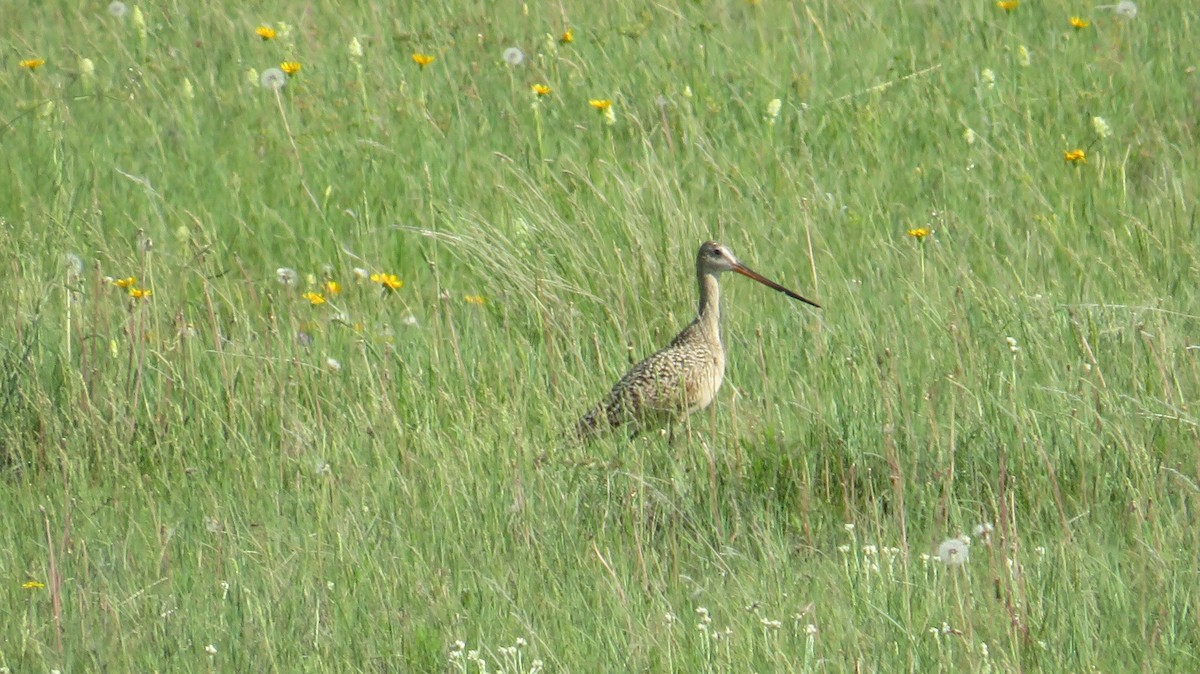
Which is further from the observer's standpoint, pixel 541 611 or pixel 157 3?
pixel 157 3

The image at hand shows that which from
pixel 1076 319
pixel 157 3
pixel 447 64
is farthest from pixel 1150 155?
pixel 157 3

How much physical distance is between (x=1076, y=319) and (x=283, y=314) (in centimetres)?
259

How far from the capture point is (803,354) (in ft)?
15.8

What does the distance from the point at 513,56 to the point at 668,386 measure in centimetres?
303

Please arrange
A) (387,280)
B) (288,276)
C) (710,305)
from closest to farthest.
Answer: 1. (710,305)
2. (387,280)
3. (288,276)

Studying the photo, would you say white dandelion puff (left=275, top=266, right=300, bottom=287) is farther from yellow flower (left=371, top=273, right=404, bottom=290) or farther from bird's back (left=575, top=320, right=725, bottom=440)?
bird's back (left=575, top=320, right=725, bottom=440)

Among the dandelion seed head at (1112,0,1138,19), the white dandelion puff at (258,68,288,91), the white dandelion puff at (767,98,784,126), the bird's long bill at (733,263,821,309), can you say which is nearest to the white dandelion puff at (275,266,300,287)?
the white dandelion puff at (258,68,288,91)

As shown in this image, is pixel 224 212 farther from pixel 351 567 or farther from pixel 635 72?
pixel 351 567

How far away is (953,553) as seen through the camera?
3.26 metres

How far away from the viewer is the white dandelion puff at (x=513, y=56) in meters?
7.27

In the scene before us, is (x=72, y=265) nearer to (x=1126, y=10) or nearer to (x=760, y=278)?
(x=760, y=278)

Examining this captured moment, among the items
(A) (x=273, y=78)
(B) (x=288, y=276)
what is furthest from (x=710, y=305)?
(A) (x=273, y=78)

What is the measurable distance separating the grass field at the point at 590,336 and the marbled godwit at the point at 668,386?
0.30ft

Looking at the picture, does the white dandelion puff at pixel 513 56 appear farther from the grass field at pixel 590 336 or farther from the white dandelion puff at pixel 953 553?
the white dandelion puff at pixel 953 553
